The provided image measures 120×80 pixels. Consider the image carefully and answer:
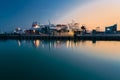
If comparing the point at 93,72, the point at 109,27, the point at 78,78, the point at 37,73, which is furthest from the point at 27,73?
the point at 109,27

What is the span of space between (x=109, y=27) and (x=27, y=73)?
12243 centimetres

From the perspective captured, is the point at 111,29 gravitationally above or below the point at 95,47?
above

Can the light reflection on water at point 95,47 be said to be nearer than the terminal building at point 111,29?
Yes

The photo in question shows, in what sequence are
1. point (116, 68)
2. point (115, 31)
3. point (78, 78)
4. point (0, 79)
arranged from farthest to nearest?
point (115, 31)
point (116, 68)
point (78, 78)
point (0, 79)

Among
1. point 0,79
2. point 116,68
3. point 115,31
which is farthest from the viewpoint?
point 115,31

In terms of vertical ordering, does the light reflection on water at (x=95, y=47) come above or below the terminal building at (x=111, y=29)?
below

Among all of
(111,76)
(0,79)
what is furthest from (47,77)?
(111,76)

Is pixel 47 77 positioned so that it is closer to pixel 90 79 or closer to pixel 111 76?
pixel 90 79

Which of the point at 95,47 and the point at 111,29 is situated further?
the point at 111,29

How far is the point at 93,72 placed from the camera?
15500mm

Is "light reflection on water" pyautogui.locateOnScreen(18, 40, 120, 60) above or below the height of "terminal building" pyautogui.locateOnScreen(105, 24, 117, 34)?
below

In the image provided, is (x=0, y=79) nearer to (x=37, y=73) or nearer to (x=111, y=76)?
(x=37, y=73)

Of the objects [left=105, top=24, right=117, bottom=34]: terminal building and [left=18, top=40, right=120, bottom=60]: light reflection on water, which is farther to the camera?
[left=105, top=24, right=117, bottom=34]: terminal building

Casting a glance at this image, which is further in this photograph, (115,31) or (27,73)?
(115,31)
